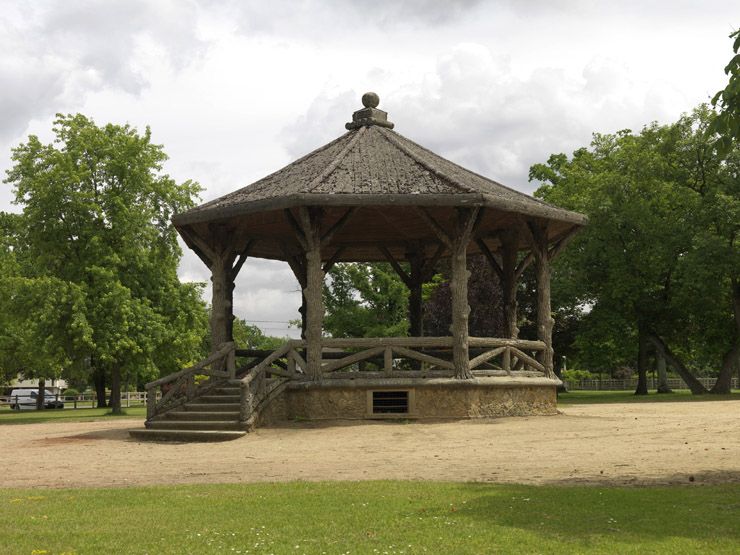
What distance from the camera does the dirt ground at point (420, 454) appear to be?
12.0m

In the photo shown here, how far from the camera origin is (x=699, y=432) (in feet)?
55.5

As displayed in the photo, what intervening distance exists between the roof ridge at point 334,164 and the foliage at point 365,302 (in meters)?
21.9

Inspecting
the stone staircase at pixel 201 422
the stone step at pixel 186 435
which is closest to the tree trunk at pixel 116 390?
the stone staircase at pixel 201 422

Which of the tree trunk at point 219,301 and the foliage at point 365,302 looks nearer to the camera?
the tree trunk at point 219,301

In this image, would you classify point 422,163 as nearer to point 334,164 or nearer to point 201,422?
point 334,164

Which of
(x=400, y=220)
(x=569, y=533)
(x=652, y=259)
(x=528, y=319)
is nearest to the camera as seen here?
(x=569, y=533)

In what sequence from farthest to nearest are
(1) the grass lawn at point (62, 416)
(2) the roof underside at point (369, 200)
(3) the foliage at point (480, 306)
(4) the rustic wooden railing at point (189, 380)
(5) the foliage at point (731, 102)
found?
(3) the foliage at point (480, 306) < (1) the grass lawn at point (62, 416) < (4) the rustic wooden railing at point (189, 380) < (2) the roof underside at point (369, 200) < (5) the foliage at point (731, 102)

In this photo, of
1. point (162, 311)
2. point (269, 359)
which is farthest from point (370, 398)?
point (162, 311)

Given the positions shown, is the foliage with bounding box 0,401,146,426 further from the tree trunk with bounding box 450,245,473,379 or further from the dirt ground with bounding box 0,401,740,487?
the tree trunk with bounding box 450,245,473,379

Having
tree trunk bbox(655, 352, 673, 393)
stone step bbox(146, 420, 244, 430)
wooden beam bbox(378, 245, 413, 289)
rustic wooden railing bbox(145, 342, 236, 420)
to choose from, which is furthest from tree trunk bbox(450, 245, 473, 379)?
tree trunk bbox(655, 352, 673, 393)

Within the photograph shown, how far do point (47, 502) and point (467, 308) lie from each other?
509 inches

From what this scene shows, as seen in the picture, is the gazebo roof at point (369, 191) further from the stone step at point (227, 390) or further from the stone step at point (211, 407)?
the stone step at point (211, 407)

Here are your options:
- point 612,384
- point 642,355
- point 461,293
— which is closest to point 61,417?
point 461,293

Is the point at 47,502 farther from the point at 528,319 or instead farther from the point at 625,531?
the point at 528,319
